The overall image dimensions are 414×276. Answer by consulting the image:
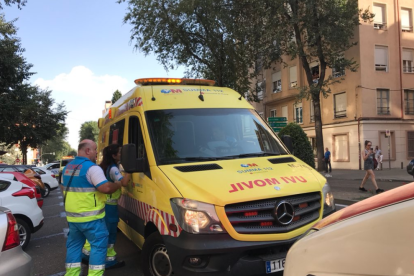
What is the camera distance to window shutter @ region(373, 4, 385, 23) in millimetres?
24594

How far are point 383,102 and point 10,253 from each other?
26.6 m

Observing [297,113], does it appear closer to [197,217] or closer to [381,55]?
[381,55]

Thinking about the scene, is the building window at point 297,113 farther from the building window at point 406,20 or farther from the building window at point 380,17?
the building window at point 406,20

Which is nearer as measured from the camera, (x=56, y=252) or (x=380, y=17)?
(x=56, y=252)

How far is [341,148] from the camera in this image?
84.5 ft

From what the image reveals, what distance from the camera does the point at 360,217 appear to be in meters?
1.55

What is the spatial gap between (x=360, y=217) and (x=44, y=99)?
3314 cm

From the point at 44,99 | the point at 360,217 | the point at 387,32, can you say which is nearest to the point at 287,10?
the point at 387,32

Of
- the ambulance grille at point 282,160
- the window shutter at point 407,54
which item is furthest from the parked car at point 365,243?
the window shutter at point 407,54

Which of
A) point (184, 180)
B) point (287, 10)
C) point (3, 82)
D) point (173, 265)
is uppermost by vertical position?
point (287, 10)

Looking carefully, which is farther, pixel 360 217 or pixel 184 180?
pixel 184 180

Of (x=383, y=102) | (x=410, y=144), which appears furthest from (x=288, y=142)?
(x=410, y=144)

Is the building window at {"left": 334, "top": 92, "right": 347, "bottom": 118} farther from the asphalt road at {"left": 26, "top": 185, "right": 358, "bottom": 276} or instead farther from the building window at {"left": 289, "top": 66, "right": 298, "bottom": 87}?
the asphalt road at {"left": 26, "top": 185, "right": 358, "bottom": 276}

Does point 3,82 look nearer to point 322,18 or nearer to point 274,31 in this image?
point 274,31
